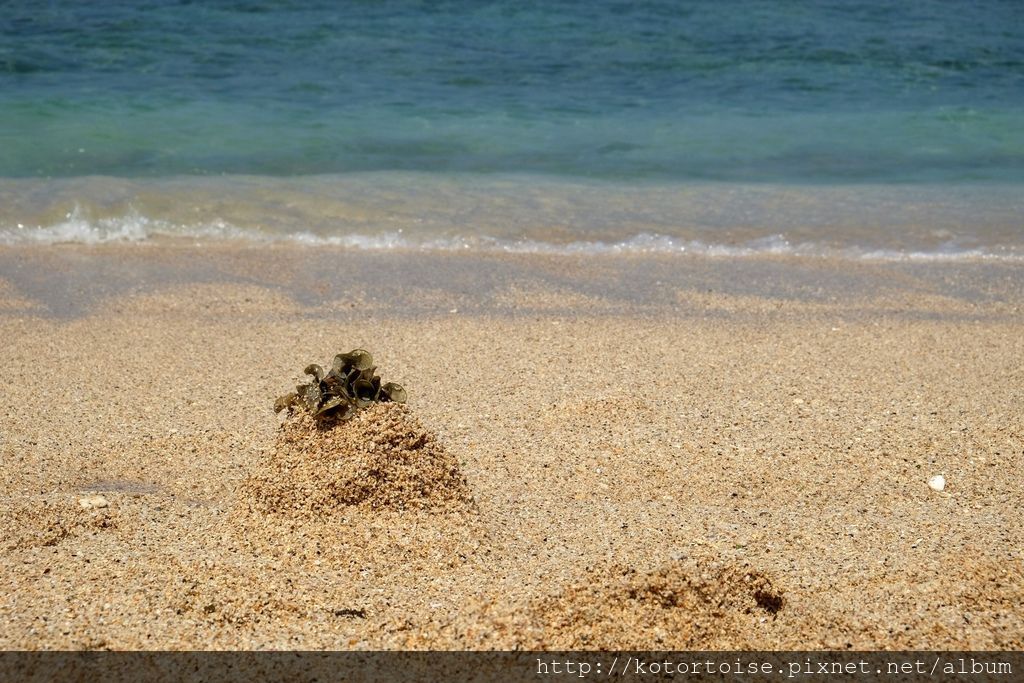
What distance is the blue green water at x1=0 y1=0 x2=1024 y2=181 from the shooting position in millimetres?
8203

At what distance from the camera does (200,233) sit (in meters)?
6.04

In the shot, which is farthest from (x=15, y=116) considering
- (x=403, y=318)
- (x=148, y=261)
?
(x=403, y=318)

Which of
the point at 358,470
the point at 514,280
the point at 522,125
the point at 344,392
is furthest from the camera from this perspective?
the point at 522,125

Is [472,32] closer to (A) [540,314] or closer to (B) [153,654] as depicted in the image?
(A) [540,314]

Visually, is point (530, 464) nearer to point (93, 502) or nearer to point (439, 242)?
point (93, 502)

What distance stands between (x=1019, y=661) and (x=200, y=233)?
4.95m

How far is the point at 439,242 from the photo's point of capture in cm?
591

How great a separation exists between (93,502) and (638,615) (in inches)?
55.6

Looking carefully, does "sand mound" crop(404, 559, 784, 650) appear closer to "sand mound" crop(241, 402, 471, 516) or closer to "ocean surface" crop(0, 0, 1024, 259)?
"sand mound" crop(241, 402, 471, 516)

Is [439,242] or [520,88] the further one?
[520,88]

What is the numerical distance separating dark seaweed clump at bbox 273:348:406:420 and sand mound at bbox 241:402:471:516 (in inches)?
1.2

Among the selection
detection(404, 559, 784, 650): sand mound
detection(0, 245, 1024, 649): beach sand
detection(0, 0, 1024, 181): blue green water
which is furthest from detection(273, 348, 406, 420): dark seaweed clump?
detection(0, 0, 1024, 181): blue green water

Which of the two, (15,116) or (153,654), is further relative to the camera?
(15,116)

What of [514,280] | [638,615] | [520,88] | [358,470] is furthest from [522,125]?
[638,615]
